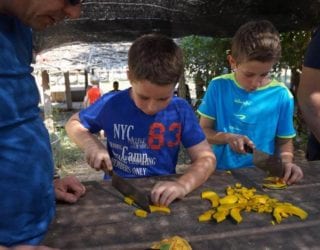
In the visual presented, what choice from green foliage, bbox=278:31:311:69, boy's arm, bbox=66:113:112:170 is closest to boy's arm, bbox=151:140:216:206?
boy's arm, bbox=66:113:112:170

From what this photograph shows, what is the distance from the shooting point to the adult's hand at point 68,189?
1739 mm

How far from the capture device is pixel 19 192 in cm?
130

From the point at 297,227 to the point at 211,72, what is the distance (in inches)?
317

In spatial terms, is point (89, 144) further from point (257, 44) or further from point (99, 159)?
point (257, 44)

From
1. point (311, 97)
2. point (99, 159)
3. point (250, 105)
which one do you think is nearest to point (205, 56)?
point (250, 105)

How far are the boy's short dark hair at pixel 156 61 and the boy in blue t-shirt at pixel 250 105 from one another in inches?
23.2

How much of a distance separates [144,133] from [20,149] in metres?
0.88

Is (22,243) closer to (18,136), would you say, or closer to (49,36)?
(18,136)

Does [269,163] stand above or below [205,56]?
above

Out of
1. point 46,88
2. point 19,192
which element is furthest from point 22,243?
point 46,88

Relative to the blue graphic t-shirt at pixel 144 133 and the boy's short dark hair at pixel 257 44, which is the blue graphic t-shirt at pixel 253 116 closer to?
the boy's short dark hair at pixel 257 44

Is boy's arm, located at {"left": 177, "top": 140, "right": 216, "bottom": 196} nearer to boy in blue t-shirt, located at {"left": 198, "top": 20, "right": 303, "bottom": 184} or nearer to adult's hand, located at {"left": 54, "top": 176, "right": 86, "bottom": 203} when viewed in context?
boy in blue t-shirt, located at {"left": 198, "top": 20, "right": 303, "bottom": 184}

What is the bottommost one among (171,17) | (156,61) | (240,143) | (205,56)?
(205,56)

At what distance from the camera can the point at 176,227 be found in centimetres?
152
